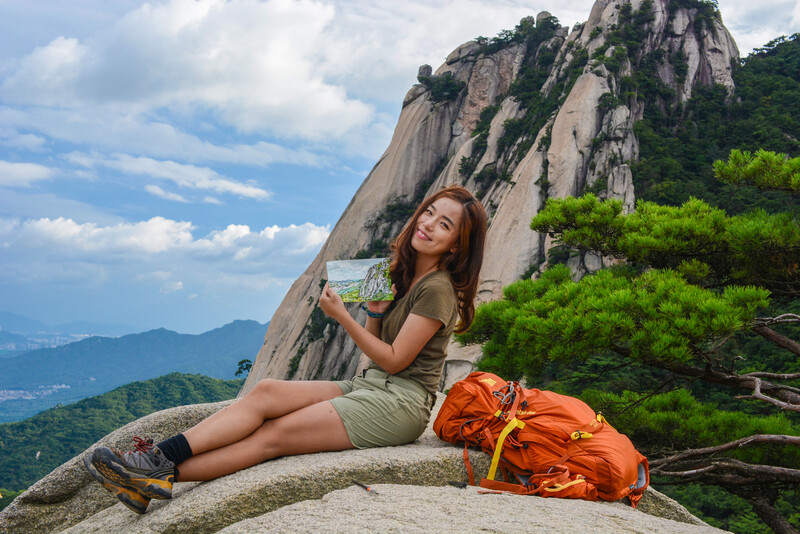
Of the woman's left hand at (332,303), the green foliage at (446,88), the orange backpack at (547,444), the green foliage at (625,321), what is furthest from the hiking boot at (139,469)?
the green foliage at (446,88)

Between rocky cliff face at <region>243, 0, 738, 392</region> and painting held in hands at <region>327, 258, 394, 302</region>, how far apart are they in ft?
47.9

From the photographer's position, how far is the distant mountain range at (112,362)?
497ft

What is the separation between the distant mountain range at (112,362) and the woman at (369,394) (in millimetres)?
147727

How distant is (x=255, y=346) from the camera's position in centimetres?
17550

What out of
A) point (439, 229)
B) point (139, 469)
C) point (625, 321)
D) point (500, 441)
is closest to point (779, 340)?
point (625, 321)

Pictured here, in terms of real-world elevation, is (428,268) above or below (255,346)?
above

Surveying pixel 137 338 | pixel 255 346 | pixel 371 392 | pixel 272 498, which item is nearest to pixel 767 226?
pixel 371 392

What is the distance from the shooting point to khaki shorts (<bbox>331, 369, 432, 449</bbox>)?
2682 millimetres

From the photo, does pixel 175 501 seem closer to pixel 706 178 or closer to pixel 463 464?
pixel 463 464

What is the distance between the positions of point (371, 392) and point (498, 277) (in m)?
17.4

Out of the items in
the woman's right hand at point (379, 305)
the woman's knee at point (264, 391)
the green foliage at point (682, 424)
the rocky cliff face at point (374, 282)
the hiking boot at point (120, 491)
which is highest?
the rocky cliff face at point (374, 282)

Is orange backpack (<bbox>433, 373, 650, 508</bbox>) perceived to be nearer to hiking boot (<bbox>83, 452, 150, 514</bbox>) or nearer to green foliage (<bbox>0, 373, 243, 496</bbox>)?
hiking boot (<bbox>83, 452, 150, 514</bbox>)

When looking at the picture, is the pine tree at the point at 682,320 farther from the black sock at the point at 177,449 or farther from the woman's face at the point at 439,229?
the black sock at the point at 177,449

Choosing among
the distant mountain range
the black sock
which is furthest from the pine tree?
the distant mountain range
